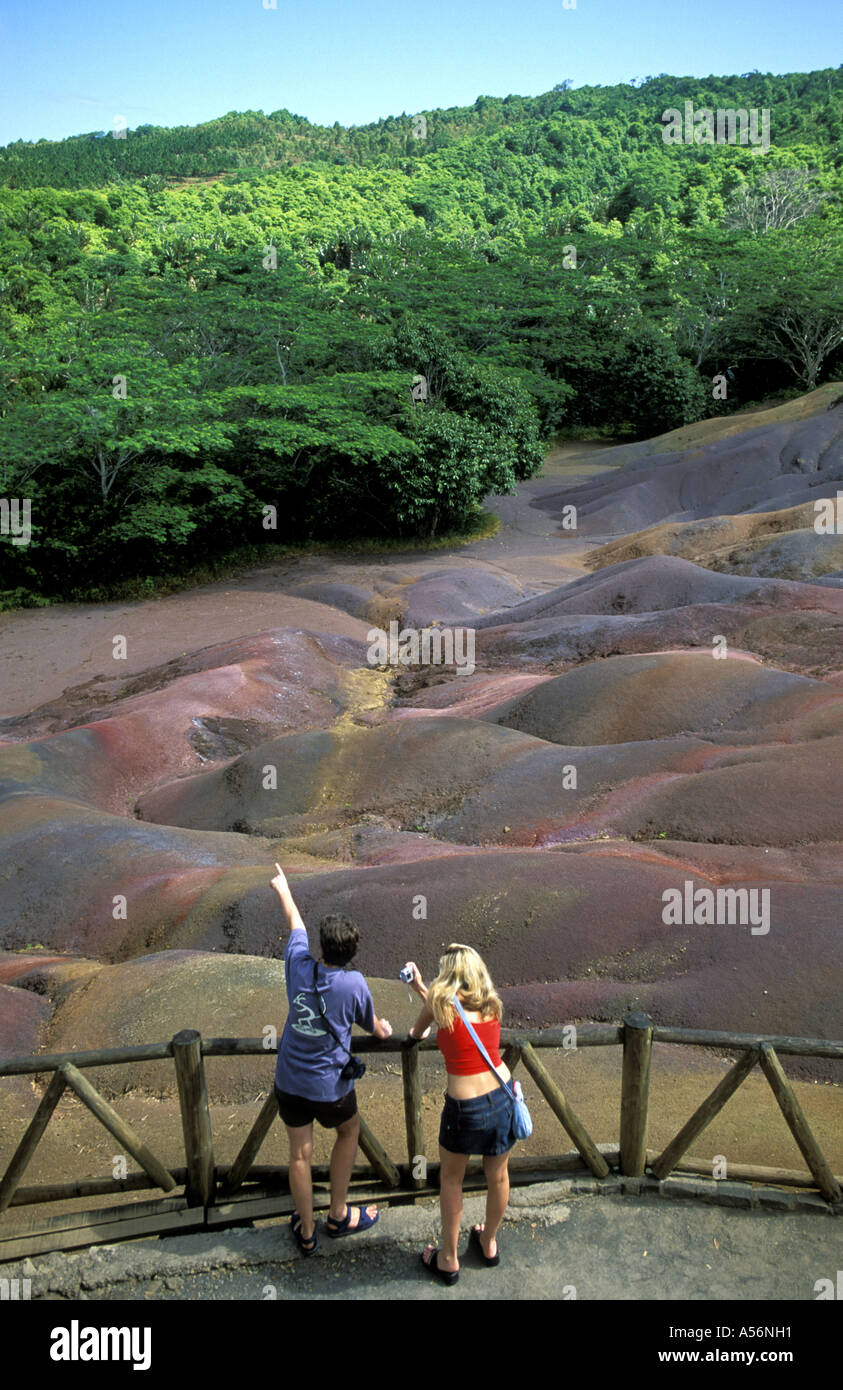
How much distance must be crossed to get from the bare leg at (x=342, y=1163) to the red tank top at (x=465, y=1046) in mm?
701

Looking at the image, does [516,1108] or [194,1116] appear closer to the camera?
[516,1108]

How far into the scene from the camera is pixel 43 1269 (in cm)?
492

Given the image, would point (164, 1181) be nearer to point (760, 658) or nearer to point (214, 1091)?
point (214, 1091)

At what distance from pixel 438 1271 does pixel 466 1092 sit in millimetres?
915

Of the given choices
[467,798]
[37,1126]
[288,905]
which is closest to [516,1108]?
[288,905]

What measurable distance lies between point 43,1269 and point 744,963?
5441mm

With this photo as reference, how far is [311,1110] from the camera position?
4.84 meters

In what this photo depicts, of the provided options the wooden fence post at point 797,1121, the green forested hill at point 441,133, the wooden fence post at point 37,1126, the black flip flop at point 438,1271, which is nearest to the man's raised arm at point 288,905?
the wooden fence post at point 37,1126

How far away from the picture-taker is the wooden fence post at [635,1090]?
17.0 ft

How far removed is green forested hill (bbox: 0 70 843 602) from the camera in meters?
26.8

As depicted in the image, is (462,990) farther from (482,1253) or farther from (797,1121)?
(797,1121)

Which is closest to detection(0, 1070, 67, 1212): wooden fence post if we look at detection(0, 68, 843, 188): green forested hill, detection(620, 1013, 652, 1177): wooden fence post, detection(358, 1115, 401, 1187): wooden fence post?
detection(358, 1115, 401, 1187): wooden fence post

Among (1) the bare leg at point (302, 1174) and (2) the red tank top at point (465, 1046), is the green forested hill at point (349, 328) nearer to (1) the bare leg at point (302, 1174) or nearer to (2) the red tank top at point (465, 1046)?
(1) the bare leg at point (302, 1174)
